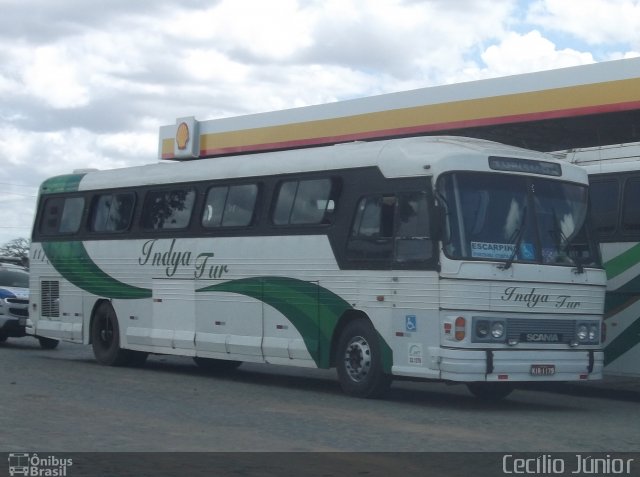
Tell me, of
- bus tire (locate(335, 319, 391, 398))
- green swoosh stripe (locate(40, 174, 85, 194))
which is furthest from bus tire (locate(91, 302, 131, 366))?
bus tire (locate(335, 319, 391, 398))

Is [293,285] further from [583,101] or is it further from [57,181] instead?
[583,101]

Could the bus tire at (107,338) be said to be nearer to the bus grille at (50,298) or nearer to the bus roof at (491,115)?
the bus grille at (50,298)

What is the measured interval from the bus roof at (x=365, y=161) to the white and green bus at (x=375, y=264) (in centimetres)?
3

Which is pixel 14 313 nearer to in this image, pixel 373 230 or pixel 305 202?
pixel 305 202

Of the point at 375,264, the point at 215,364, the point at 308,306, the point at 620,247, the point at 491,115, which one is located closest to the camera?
the point at 375,264

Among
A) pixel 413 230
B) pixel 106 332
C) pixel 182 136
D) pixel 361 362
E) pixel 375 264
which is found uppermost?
pixel 182 136

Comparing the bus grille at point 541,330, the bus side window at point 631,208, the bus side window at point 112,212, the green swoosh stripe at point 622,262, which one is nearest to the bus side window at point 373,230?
the bus grille at point 541,330

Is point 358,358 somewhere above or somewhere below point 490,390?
above

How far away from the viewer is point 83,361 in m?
22.1

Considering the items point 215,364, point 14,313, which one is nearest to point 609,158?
point 215,364

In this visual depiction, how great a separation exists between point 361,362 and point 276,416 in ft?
7.62

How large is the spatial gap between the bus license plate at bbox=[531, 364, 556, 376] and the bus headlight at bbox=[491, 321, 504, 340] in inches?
23.0

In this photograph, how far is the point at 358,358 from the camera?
15805mm

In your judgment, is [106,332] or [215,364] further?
[215,364]
